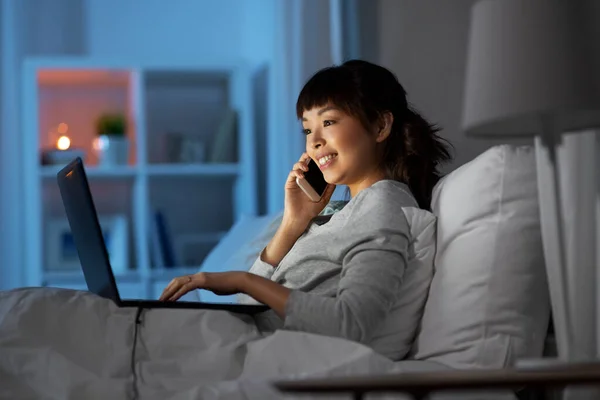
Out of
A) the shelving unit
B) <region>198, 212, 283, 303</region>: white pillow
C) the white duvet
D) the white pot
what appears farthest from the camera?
the white pot

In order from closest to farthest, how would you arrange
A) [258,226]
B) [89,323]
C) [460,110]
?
1. [89,323]
2. [460,110]
3. [258,226]

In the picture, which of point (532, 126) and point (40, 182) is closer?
point (532, 126)

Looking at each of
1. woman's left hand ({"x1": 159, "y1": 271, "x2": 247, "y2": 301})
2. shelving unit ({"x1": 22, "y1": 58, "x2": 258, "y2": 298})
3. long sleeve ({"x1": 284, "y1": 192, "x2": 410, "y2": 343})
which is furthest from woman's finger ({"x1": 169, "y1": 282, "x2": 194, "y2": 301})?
shelving unit ({"x1": 22, "y1": 58, "x2": 258, "y2": 298})

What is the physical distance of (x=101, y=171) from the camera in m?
4.31

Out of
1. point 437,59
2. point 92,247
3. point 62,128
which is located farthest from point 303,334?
point 62,128

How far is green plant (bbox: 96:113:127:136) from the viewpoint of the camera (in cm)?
439

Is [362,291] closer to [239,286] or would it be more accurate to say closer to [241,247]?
[239,286]

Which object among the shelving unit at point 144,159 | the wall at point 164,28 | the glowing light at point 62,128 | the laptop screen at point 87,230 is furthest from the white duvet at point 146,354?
the wall at point 164,28

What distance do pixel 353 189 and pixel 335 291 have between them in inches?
12.2

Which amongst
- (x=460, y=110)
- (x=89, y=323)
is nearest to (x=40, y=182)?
(x=460, y=110)

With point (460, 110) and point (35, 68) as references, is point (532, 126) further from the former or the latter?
point (35, 68)

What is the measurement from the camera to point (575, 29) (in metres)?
1.34

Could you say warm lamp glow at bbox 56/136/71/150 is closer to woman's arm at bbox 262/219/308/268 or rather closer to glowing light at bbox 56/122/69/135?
glowing light at bbox 56/122/69/135

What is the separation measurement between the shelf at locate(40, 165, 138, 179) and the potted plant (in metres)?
0.06
